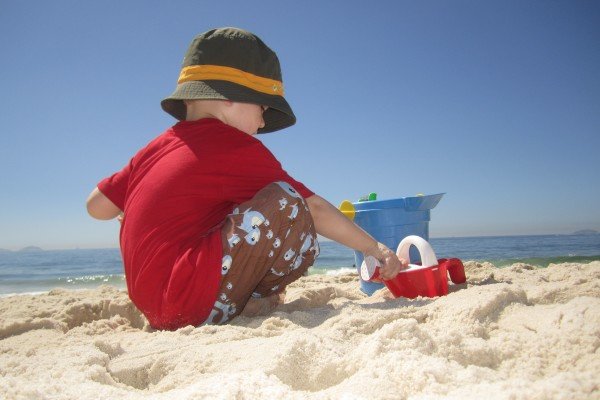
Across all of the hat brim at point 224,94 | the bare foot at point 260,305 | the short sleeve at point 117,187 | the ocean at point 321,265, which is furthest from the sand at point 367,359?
the ocean at point 321,265

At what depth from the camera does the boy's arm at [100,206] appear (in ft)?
5.93

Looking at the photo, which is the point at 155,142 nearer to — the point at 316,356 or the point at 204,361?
the point at 204,361

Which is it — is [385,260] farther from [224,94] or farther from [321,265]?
[321,265]

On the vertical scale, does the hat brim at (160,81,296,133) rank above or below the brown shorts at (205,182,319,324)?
above

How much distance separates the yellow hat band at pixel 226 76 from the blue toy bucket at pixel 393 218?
3.42ft

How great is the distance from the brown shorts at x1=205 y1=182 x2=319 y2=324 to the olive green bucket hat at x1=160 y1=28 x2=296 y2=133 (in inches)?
15.9

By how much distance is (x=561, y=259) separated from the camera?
5793mm

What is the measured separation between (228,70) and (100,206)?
0.86 m

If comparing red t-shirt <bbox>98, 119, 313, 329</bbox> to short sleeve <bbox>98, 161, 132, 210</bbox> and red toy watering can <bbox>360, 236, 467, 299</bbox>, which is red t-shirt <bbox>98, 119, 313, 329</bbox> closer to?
short sleeve <bbox>98, 161, 132, 210</bbox>

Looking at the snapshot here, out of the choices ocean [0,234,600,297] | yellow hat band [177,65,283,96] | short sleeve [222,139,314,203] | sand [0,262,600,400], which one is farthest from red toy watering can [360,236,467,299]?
ocean [0,234,600,297]

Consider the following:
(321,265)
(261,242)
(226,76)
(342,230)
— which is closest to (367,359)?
(261,242)

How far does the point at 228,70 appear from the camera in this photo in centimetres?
160

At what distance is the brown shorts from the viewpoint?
1453mm

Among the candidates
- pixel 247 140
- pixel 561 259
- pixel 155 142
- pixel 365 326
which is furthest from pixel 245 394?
pixel 561 259
